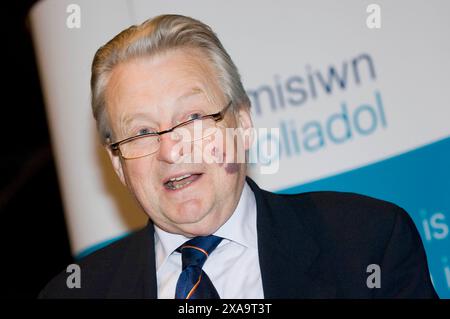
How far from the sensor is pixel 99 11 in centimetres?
283

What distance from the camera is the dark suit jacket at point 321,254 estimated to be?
1.93 metres

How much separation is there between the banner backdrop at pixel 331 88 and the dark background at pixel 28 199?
9.97 ft

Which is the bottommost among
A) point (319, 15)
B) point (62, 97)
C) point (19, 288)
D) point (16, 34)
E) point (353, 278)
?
point (19, 288)

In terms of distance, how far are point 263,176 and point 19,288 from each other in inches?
166

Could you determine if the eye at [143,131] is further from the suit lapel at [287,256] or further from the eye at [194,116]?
the suit lapel at [287,256]

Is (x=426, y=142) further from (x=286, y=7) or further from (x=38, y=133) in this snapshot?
(x=38, y=133)

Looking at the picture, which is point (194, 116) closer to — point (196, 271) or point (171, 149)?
point (171, 149)

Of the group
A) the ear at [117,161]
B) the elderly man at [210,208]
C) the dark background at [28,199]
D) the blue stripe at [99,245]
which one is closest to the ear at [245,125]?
the elderly man at [210,208]

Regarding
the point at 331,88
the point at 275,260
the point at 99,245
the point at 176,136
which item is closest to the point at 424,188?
the point at 331,88

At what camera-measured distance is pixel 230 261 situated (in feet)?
6.82

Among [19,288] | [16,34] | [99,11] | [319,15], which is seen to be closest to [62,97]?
[99,11]

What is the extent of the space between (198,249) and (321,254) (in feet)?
1.22

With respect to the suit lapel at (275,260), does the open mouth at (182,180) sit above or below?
above

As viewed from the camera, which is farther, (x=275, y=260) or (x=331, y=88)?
(x=331, y=88)
